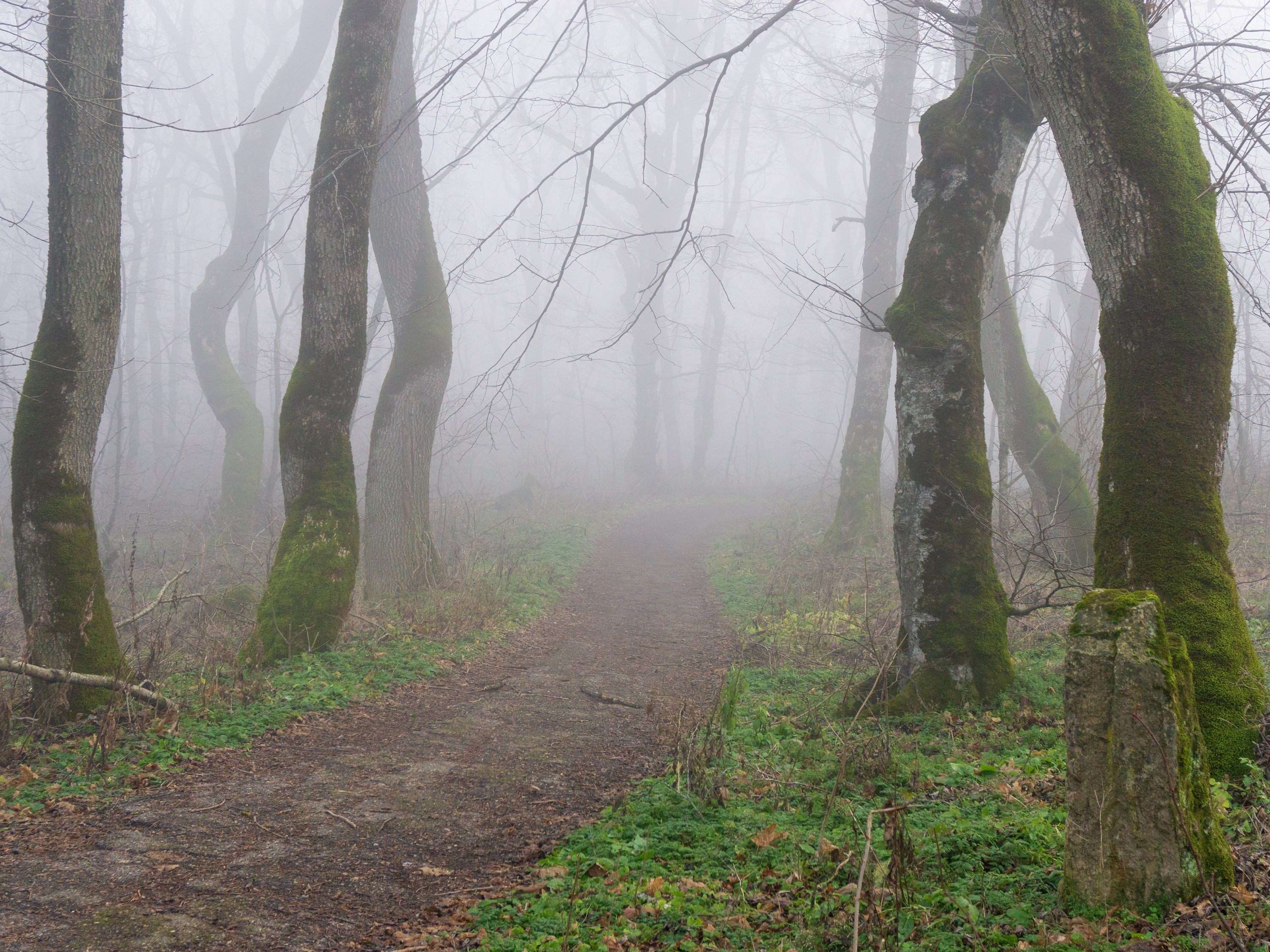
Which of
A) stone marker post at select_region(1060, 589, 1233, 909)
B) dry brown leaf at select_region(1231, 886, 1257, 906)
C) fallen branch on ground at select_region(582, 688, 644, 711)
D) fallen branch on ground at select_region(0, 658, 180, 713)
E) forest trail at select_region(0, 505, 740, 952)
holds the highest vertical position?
stone marker post at select_region(1060, 589, 1233, 909)

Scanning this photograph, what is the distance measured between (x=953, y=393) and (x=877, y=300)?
10.2 m

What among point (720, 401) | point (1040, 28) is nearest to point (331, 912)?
point (1040, 28)

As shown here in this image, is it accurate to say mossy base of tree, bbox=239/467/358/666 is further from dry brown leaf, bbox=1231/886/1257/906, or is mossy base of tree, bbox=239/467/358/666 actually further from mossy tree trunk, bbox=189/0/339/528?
mossy tree trunk, bbox=189/0/339/528

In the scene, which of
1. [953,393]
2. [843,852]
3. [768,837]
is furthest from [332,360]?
Result: [843,852]

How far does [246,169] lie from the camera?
19.6 meters

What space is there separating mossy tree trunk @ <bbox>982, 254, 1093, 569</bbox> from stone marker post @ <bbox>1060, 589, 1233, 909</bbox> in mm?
8350

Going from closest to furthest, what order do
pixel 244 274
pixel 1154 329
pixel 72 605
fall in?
pixel 1154 329 < pixel 72 605 < pixel 244 274

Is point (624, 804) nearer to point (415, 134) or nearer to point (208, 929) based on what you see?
point (208, 929)

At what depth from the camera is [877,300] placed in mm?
15594

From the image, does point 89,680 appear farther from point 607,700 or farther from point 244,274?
point 244,274

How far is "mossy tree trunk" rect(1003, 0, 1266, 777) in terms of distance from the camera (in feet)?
12.8

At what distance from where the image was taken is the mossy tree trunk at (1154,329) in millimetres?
3916

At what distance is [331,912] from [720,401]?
5795cm

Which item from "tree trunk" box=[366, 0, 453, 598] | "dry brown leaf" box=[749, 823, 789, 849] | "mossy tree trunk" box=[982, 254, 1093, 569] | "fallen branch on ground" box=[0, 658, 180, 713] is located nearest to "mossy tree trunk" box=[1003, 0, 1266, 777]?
"dry brown leaf" box=[749, 823, 789, 849]
